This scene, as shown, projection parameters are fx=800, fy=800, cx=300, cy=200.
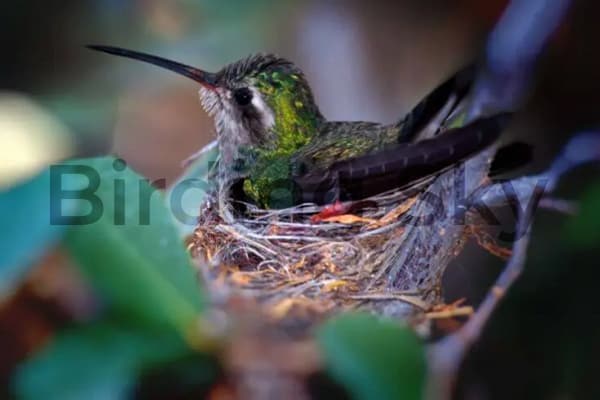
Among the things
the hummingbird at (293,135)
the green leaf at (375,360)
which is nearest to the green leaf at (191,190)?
the hummingbird at (293,135)

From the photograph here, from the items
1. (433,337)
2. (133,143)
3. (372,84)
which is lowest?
(433,337)

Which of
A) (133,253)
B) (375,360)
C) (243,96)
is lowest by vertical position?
(375,360)

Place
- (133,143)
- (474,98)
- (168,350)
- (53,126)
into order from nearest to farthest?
(168,350) → (474,98) → (53,126) → (133,143)

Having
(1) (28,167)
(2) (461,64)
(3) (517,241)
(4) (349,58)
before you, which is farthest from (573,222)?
(1) (28,167)

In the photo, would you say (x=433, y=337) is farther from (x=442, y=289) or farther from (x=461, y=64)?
(x=461, y=64)

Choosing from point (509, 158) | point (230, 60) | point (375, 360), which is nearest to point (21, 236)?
point (375, 360)

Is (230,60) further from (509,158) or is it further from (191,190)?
(509,158)

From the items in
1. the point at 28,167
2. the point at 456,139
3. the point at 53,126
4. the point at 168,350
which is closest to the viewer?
the point at 168,350
